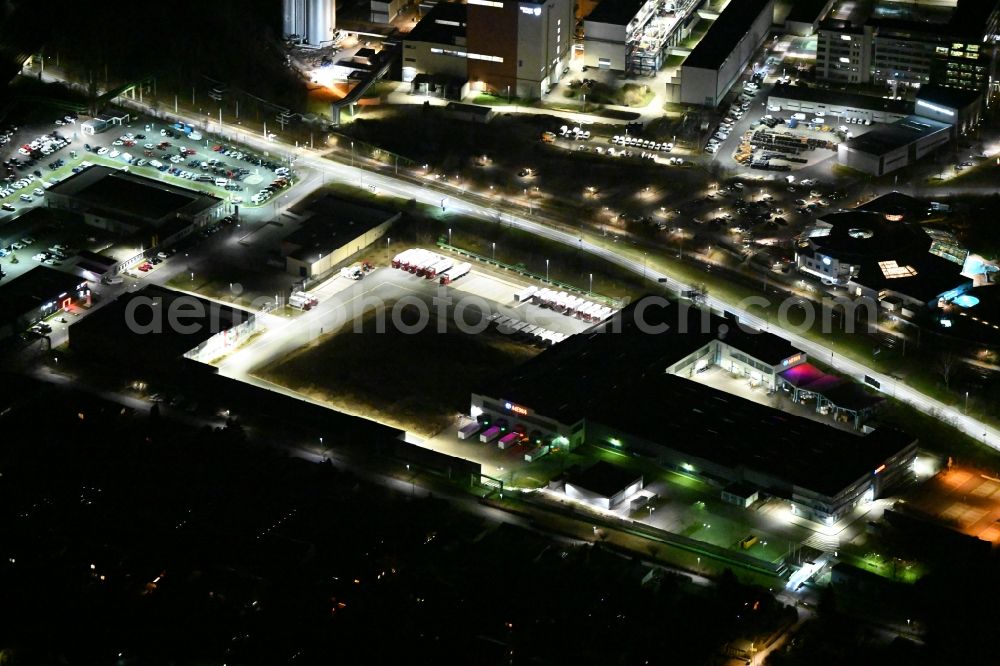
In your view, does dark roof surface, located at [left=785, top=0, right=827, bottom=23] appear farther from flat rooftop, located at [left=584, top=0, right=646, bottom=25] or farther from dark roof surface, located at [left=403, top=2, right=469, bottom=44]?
dark roof surface, located at [left=403, top=2, right=469, bottom=44]

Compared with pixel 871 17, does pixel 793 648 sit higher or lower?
lower

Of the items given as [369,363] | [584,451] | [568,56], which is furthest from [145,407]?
[568,56]

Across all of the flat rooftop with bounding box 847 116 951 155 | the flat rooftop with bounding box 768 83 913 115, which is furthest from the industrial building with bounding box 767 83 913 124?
the flat rooftop with bounding box 847 116 951 155

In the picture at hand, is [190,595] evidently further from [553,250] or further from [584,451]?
[553,250]

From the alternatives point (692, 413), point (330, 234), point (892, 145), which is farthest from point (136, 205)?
point (892, 145)

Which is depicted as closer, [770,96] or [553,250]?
[553,250]

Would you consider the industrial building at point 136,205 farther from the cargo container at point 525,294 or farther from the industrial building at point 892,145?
the industrial building at point 892,145
